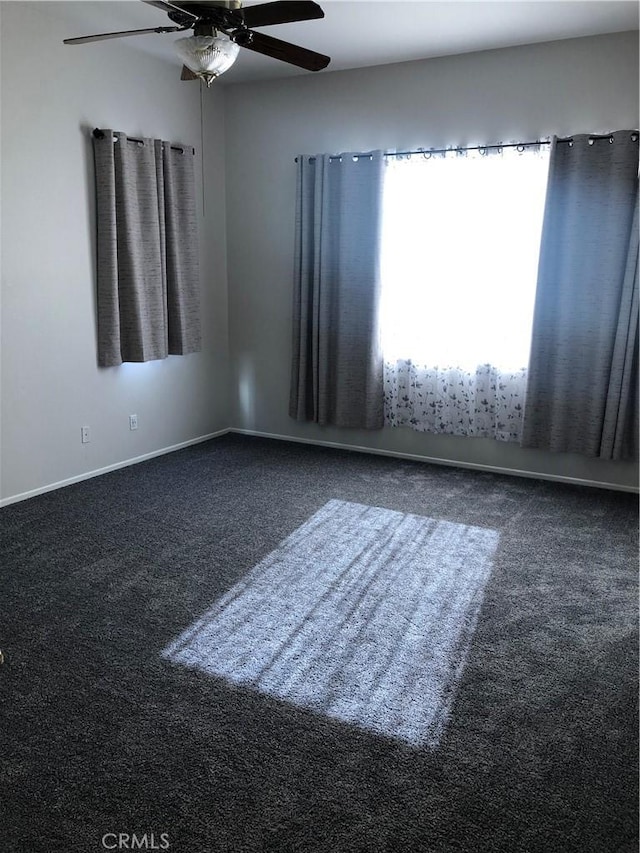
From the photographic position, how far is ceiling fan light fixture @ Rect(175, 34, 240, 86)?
2.48m

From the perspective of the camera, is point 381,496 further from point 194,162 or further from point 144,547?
point 194,162

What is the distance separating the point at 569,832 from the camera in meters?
1.83

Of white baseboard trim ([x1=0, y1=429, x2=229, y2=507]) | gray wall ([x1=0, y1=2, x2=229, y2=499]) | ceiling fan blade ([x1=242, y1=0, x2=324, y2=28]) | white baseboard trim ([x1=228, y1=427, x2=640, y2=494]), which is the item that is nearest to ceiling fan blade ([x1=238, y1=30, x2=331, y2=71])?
ceiling fan blade ([x1=242, y1=0, x2=324, y2=28])

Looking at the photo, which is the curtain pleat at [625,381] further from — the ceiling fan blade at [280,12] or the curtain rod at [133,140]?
the curtain rod at [133,140]

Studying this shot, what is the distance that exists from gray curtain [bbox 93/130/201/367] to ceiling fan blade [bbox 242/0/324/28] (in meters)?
2.24

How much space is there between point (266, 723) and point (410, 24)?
3761 mm

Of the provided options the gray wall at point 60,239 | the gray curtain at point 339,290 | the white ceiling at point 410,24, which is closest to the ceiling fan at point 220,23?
the white ceiling at point 410,24

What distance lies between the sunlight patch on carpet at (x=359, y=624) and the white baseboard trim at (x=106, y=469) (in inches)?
65.7

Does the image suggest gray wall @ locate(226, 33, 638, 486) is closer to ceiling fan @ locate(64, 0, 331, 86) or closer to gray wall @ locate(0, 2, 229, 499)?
gray wall @ locate(0, 2, 229, 499)

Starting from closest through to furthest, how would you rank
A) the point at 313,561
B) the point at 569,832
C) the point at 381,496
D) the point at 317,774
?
the point at 569,832 < the point at 317,774 < the point at 313,561 < the point at 381,496

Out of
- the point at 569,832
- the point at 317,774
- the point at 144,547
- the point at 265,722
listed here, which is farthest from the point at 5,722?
the point at 569,832

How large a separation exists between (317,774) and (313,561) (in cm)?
147

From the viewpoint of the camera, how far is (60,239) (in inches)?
168

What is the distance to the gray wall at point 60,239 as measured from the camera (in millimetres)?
3961
